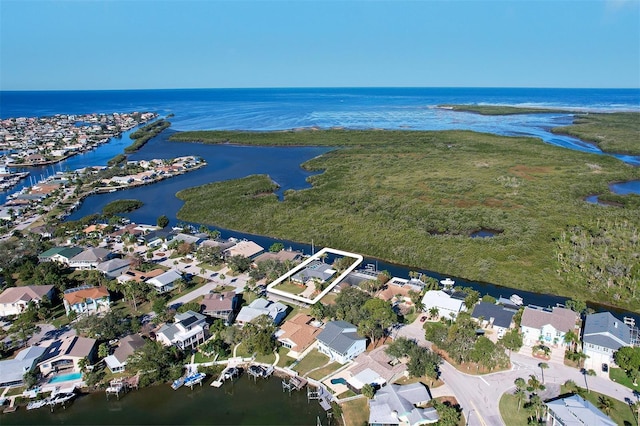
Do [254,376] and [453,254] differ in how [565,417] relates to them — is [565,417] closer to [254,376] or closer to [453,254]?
[254,376]

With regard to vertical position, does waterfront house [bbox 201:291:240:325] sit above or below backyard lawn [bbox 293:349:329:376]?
above

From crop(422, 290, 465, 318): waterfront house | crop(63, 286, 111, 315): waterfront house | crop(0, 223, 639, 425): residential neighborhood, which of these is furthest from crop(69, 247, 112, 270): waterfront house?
crop(422, 290, 465, 318): waterfront house

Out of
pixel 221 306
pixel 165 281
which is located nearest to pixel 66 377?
pixel 221 306

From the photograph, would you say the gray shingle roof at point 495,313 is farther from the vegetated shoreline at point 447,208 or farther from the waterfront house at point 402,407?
the waterfront house at point 402,407

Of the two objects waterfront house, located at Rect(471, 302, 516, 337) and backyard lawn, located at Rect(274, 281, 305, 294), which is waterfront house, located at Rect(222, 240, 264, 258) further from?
waterfront house, located at Rect(471, 302, 516, 337)

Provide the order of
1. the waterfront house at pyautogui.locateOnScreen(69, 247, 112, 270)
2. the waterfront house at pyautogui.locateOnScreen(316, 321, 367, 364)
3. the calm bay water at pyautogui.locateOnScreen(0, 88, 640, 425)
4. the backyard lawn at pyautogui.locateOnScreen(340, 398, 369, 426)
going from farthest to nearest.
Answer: the waterfront house at pyautogui.locateOnScreen(69, 247, 112, 270) → the waterfront house at pyautogui.locateOnScreen(316, 321, 367, 364) → the calm bay water at pyautogui.locateOnScreen(0, 88, 640, 425) → the backyard lawn at pyautogui.locateOnScreen(340, 398, 369, 426)

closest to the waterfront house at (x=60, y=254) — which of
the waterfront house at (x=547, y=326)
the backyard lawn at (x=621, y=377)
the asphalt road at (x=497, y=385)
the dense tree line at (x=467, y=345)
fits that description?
the dense tree line at (x=467, y=345)

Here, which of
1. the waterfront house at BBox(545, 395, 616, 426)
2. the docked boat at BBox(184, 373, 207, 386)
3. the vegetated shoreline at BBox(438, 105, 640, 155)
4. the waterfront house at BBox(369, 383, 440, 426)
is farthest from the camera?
the vegetated shoreline at BBox(438, 105, 640, 155)
